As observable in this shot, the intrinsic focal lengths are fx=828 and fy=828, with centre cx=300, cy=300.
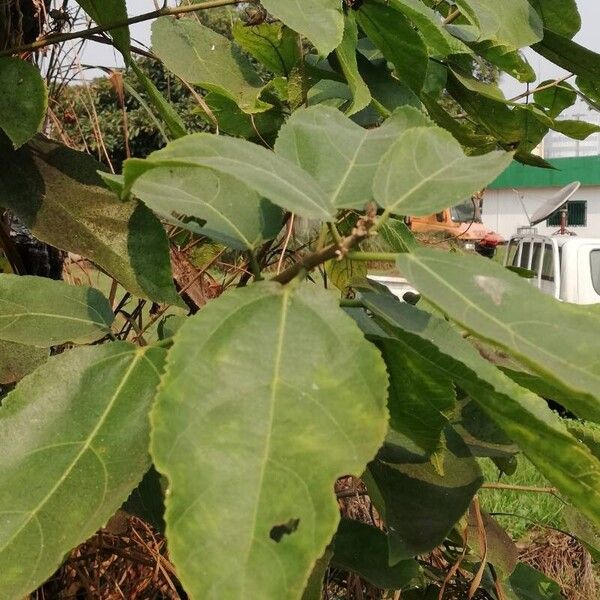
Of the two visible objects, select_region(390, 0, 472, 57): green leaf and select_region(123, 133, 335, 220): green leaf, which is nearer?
select_region(123, 133, 335, 220): green leaf

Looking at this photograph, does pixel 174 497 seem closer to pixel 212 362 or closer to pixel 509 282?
pixel 212 362

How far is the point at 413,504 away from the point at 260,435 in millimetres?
268

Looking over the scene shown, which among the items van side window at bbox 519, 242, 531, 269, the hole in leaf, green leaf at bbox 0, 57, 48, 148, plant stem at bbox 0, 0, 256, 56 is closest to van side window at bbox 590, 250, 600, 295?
van side window at bbox 519, 242, 531, 269

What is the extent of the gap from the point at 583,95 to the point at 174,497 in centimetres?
74

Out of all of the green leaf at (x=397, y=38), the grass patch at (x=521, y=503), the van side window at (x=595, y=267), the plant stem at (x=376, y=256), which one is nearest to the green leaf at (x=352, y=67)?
the green leaf at (x=397, y=38)

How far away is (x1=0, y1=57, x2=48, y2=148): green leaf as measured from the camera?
2.20 feet

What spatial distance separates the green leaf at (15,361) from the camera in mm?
663

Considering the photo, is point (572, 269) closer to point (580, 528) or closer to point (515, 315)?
point (580, 528)

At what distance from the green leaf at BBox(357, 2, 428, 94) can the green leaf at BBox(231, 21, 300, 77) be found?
0.46ft

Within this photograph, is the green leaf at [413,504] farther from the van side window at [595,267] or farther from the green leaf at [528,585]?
the van side window at [595,267]

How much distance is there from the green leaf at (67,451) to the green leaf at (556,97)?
0.68 m

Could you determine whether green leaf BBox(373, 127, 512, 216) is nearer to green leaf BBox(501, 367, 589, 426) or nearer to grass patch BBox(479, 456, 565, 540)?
green leaf BBox(501, 367, 589, 426)

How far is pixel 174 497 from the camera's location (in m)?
0.37

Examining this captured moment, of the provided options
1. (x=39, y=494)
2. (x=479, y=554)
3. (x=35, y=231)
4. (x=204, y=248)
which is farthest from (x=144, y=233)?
(x=479, y=554)
